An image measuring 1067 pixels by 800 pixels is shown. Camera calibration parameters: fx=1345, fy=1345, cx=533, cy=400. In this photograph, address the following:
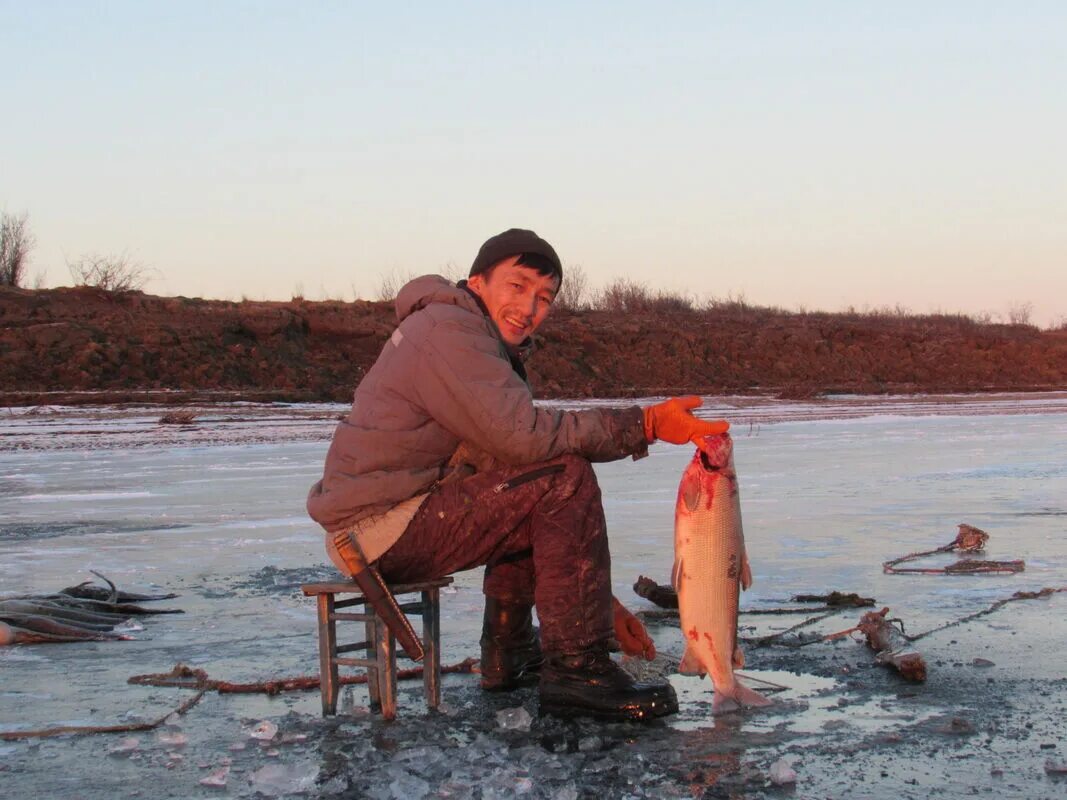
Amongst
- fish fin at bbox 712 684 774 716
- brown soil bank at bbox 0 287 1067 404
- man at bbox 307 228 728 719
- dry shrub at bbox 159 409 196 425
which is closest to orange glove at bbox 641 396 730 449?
man at bbox 307 228 728 719

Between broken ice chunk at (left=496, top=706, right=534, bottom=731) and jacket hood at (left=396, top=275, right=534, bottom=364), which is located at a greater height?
jacket hood at (left=396, top=275, right=534, bottom=364)

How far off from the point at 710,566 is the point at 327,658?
134 centimetres

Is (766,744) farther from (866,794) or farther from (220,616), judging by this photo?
(220,616)

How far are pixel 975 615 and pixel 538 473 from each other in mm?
2620

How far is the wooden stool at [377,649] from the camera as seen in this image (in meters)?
4.59

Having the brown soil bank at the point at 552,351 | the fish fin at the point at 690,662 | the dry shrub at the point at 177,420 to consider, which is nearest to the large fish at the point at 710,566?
the fish fin at the point at 690,662

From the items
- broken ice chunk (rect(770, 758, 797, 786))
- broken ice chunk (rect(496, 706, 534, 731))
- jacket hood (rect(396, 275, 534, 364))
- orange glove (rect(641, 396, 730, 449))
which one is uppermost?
jacket hood (rect(396, 275, 534, 364))

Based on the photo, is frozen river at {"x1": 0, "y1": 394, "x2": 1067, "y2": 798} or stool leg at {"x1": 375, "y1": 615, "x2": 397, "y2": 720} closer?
frozen river at {"x1": 0, "y1": 394, "x2": 1067, "y2": 798}

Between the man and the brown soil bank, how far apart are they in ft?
96.2

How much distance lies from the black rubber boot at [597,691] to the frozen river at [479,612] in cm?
13

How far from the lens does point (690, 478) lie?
4.42 meters

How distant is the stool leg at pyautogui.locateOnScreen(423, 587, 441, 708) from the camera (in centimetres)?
472

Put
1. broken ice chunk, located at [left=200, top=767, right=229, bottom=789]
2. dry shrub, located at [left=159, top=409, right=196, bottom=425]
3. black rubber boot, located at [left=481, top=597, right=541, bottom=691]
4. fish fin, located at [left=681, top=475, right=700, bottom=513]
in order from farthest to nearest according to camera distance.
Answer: dry shrub, located at [left=159, top=409, right=196, bottom=425], black rubber boot, located at [left=481, top=597, right=541, bottom=691], fish fin, located at [left=681, top=475, right=700, bottom=513], broken ice chunk, located at [left=200, top=767, right=229, bottom=789]

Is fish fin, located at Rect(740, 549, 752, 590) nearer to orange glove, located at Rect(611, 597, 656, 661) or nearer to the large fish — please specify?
the large fish
